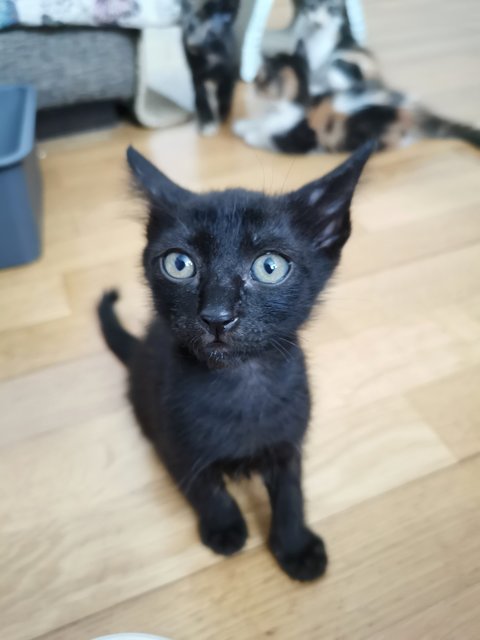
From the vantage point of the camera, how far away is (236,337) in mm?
597

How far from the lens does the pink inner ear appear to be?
0.69m

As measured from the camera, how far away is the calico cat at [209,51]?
5.57 ft

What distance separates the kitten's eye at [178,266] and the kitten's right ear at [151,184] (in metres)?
0.09

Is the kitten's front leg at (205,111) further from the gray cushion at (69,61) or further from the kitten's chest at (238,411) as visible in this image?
the kitten's chest at (238,411)

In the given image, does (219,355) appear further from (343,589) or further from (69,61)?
(69,61)

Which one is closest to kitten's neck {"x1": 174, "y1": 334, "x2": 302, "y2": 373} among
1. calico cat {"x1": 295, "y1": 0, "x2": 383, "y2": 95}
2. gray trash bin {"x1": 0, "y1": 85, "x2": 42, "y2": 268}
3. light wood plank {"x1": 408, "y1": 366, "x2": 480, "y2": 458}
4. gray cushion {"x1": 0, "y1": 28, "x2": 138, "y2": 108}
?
light wood plank {"x1": 408, "y1": 366, "x2": 480, "y2": 458}

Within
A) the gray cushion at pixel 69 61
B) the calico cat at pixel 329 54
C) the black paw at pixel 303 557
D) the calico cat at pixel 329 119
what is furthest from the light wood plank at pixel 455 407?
the gray cushion at pixel 69 61

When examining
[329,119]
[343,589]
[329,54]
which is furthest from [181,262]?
[329,54]

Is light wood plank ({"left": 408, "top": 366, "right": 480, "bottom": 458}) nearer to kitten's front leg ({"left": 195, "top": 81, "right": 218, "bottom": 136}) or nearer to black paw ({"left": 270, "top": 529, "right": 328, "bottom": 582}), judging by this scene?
black paw ({"left": 270, "top": 529, "right": 328, "bottom": 582})

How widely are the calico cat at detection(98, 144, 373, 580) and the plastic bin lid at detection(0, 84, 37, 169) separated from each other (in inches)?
26.3

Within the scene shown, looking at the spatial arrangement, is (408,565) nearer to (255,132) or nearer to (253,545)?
(253,545)

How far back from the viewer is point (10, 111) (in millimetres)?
1498

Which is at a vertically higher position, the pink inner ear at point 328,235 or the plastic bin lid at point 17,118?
the pink inner ear at point 328,235

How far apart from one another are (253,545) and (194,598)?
111 mm
